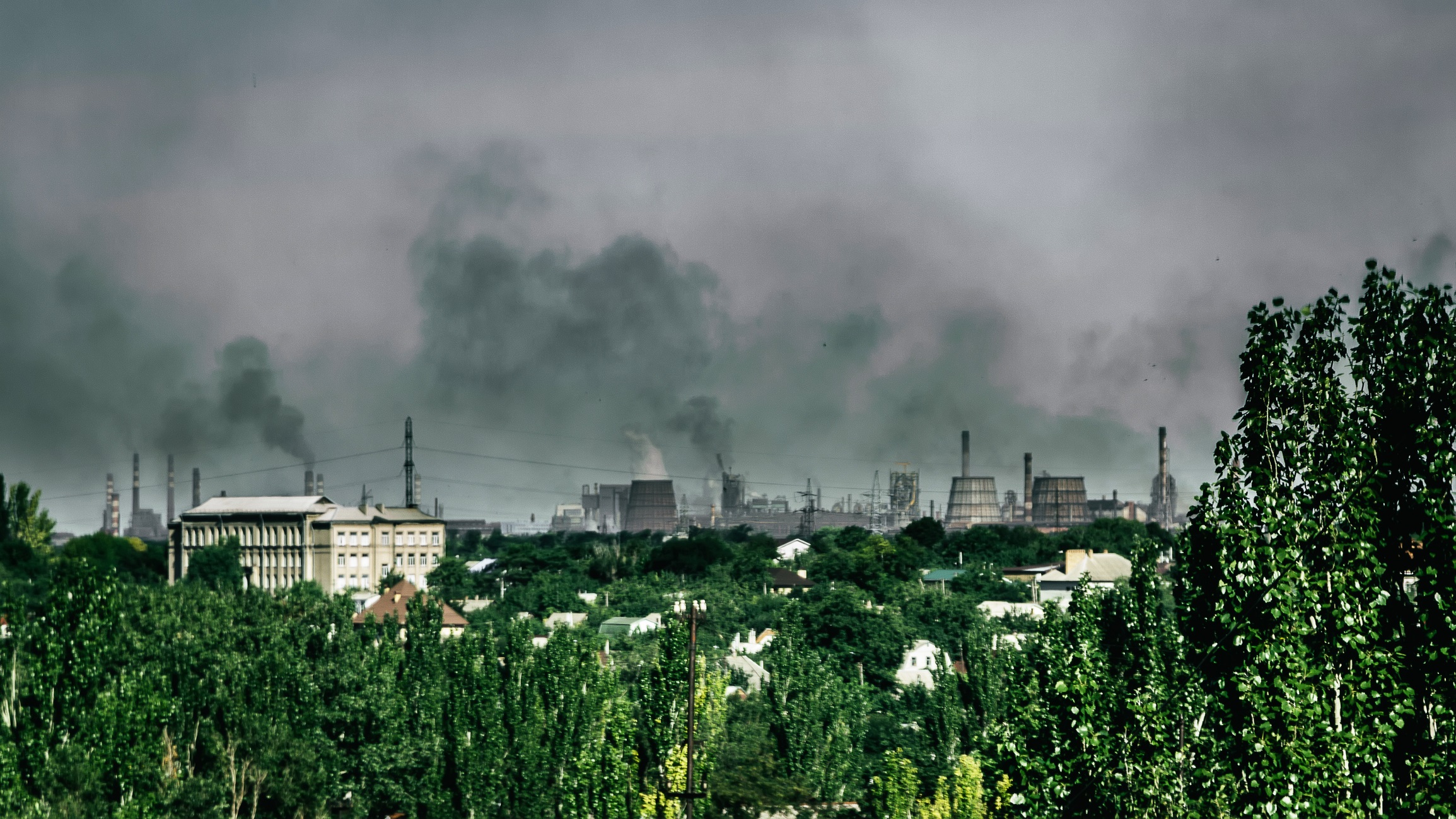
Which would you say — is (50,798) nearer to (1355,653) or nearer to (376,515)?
(1355,653)

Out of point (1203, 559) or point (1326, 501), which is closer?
point (1326, 501)

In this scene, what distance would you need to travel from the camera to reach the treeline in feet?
28.0

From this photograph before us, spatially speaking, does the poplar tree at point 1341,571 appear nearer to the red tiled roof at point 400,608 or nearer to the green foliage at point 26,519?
the red tiled roof at point 400,608

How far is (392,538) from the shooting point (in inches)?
5133

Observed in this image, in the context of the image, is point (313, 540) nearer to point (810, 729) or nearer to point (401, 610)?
point (401, 610)

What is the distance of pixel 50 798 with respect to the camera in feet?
86.6

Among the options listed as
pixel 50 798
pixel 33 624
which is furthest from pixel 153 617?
pixel 50 798

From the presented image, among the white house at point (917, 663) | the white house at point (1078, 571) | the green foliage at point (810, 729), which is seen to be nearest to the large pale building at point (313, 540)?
the white house at point (1078, 571)

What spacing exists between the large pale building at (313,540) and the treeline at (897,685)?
39.7 metres

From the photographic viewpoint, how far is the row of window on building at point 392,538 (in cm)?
12781

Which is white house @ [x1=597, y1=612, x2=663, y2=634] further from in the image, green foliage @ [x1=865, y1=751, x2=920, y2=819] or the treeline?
green foliage @ [x1=865, y1=751, x2=920, y2=819]

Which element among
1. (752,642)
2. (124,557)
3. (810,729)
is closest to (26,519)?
(124,557)

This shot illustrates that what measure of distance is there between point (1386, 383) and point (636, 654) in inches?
2010

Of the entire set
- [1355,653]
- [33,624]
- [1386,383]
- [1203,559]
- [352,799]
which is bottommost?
[352,799]
